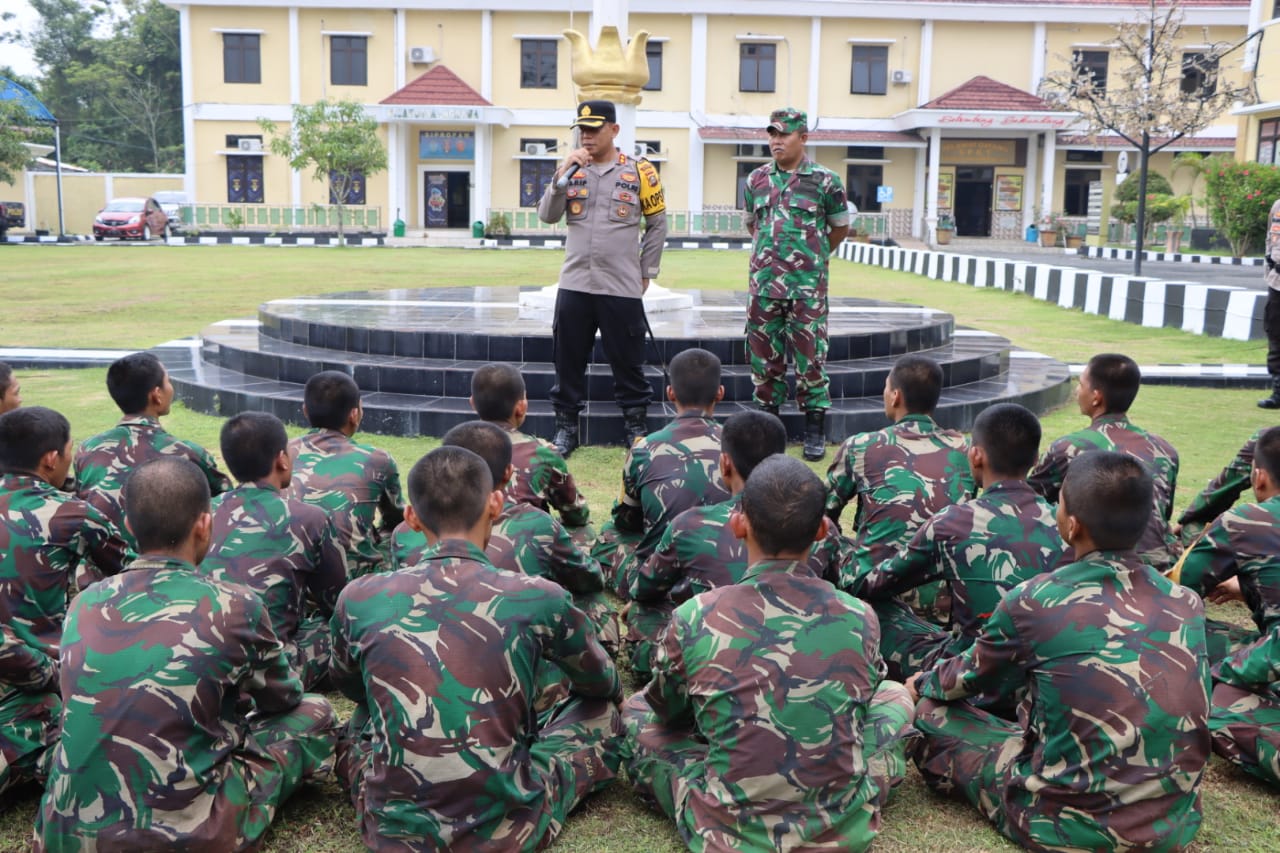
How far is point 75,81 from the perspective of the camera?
42.1 metres

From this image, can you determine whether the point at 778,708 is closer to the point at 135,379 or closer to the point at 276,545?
the point at 276,545

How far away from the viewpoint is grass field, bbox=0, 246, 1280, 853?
2.78 meters

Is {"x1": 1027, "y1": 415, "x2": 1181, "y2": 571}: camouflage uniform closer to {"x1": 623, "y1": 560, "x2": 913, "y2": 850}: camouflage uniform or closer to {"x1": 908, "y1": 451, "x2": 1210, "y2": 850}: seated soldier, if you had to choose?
{"x1": 908, "y1": 451, "x2": 1210, "y2": 850}: seated soldier

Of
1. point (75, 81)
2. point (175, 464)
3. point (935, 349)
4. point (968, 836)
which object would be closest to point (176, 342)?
point (935, 349)

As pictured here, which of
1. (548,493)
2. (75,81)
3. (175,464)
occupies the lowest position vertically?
(548,493)

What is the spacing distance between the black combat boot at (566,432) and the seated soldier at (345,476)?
2.31 meters

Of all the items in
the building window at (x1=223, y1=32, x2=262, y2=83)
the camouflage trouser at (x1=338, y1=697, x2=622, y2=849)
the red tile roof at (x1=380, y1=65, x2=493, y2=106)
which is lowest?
the camouflage trouser at (x1=338, y1=697, x2=622, y2=849)

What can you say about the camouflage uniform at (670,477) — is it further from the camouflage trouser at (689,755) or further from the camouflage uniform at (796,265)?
the camouflage uniform at (796,265)

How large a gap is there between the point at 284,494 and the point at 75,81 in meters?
44.6

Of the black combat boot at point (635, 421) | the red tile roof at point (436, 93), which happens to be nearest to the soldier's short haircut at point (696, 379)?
the black combat boot at point (635, 421)

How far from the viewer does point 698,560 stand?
10.6ft

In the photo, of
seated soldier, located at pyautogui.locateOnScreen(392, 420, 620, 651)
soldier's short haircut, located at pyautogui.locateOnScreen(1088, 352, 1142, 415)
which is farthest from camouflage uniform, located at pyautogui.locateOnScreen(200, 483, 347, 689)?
soldier's short haircut, located at pyautogui.locateOnScreen(1088, 352, 1142, 415)

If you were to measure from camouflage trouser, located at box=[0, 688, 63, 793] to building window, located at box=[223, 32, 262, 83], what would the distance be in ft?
Result: 109

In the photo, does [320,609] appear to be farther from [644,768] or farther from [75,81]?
[75,81]
